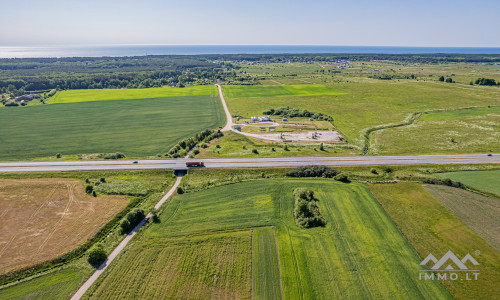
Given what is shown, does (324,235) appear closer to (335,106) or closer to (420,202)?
(420,202)

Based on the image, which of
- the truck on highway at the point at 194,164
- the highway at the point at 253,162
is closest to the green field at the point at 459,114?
the highway at the point at 253,162

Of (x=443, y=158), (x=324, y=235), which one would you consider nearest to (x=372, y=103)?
(x=443, y=158)

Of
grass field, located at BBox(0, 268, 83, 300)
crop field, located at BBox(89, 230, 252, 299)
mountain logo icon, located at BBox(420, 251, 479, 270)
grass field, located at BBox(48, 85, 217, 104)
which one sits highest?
grass field, located at BBox(48, 85, 217, 104)

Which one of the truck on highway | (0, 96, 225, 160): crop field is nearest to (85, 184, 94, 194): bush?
(0, 96, 225, 160): crop field

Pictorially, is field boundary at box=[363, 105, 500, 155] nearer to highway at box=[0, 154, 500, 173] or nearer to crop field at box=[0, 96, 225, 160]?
highway at box=[0, 154, 500, 173]

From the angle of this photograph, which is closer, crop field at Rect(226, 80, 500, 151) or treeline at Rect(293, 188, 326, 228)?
treeline at Rect(293, 188, 326, 228)

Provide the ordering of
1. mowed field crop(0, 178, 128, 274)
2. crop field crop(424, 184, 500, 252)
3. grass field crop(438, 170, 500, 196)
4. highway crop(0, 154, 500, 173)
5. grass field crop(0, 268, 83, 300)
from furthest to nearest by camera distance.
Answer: highway crop(0, 154, 500, 173), grass field crop(438, 170, 500, 196), crop field crop(424, 184, 500, 252), mowed field crop(0, 178, 128, 274), grass field crop(0, 268, 83, 300)
